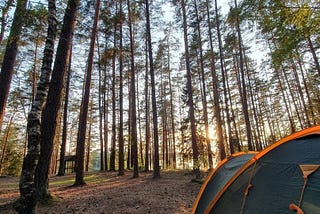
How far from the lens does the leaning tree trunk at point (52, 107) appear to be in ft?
18.5

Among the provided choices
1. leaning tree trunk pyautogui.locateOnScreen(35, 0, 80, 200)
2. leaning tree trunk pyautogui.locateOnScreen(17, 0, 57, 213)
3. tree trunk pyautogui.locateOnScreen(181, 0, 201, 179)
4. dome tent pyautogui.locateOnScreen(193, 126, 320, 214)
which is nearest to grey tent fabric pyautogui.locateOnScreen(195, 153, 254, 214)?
dome tent pyautogui.locateOnScreen(193, 126, 320, 214)

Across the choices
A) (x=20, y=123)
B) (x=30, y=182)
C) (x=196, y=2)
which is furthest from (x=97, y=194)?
(x=20, y=123)

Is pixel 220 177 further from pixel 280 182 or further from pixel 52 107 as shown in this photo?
pixel 52 107

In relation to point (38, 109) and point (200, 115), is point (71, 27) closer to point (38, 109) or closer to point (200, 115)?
point (38, 109)

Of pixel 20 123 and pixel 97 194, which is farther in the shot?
pixel 20 123

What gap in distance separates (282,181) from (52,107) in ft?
19.4

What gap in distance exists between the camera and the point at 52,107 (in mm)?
5887

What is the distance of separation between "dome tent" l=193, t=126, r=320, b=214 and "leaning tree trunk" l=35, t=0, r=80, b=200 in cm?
494

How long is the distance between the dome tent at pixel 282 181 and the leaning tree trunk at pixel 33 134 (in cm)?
353

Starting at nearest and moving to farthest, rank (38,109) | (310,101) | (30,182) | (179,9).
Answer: (30,182)
(38,109)
(179,9)
(310,101)

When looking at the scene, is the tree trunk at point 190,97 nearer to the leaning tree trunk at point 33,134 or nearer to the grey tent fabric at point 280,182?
the grey tent fabric at point 280,182

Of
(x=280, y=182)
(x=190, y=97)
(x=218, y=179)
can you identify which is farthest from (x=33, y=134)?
(x=190, y=97)

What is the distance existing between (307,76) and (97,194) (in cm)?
2136

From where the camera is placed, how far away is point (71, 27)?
19.9 ft
